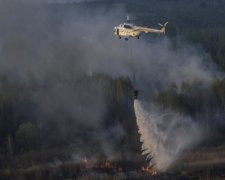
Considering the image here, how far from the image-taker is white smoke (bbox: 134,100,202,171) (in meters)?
73.7

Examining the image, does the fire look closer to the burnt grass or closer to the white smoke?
the burnt grass

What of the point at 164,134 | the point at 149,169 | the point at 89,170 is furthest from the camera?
the point at 164,134

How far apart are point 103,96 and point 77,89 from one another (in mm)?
6000

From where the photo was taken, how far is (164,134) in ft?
260

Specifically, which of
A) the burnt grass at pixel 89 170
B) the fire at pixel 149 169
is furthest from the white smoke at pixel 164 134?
the burnt grass at pixel 89 170

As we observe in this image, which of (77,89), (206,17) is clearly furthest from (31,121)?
(206,17)

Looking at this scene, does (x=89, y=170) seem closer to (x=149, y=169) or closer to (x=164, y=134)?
(x=149, y=169)

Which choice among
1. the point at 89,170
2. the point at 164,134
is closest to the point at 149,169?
the point at 89,170

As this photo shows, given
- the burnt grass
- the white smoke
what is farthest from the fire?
the white smoke

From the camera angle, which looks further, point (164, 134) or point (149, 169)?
point (164, 134)

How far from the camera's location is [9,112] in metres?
89.4

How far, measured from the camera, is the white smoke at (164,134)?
242 ft

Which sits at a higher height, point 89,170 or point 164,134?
point 164,134

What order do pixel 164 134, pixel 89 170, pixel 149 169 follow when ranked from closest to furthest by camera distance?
1. pixel 149 169
2. pixel 89 170
3. pixel 164 134
